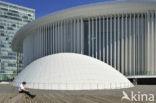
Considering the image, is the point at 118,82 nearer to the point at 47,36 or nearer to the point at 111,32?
the point at 111,32

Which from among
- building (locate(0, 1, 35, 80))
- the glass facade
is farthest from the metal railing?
building (locate(0, 1, 35, 80))

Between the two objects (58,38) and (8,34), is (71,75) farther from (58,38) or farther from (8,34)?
(8,34)

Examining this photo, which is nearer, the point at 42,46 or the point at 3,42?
the point at 42,46

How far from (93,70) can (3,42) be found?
360 feet

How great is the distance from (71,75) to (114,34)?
68.0 ft

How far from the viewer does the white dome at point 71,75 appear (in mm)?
24109

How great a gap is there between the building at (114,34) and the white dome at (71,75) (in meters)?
14.0

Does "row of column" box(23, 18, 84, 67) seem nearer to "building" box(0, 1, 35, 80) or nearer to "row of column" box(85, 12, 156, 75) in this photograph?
"row of column" box(85, 12, 156, 75)

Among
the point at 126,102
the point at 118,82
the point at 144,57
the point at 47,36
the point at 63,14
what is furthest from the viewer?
the point at 47,36

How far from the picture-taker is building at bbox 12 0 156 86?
40.2 metres

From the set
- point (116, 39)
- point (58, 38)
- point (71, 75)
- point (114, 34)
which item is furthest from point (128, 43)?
point (71, 75)

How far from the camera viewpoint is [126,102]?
40.2ft

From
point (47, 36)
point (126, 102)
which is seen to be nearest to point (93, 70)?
point (126, 102)

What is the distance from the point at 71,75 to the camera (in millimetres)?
24969
